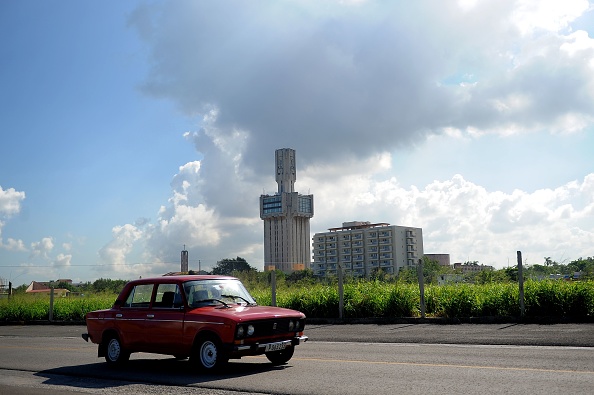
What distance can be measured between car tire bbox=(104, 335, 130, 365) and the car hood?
7.06 ft

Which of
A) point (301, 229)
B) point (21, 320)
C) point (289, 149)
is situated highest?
point (289, 149)

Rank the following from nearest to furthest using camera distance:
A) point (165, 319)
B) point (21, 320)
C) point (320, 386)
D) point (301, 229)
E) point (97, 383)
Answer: point (320, 386), point (97, 383), point (165, 319), point (21, 320), point (301, 229)

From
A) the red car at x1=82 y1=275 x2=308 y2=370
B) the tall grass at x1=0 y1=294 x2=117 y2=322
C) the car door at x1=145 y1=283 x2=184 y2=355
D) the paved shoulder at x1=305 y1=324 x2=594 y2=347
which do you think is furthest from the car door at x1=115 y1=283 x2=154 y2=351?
the tall grass at x1=0 y1=294 x2=117 y2=322

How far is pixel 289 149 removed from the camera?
18100cm

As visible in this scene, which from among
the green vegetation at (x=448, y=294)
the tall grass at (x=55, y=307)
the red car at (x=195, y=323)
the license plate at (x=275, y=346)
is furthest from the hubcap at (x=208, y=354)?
the tall grass at (x=55, y=307)

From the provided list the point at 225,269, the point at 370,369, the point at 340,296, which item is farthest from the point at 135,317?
the point at 225,269

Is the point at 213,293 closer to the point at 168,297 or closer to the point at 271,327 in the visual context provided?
the point at 168,297

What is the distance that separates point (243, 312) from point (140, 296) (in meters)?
2.62

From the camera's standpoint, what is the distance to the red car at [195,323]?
33.2 ft

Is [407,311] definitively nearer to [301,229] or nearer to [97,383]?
[97,383]

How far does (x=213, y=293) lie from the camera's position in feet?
36.9

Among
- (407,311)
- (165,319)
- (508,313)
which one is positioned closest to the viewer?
(165,319)

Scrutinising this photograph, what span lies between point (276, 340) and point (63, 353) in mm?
7265

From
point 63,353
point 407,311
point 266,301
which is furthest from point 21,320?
point 407,311
